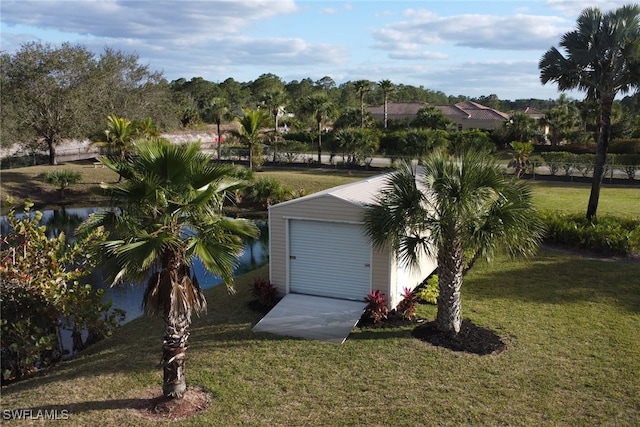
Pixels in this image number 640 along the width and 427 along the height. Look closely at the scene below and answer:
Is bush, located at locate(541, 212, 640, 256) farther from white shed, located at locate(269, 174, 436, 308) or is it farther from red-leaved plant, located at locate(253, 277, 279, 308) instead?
red-leaved plant, located at locate(253, 277, 279, 308)

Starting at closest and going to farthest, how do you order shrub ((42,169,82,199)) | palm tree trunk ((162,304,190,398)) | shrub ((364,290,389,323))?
1. palm tree trunk ((162,304,190,398))
2. shrub ((364,290,389,323))
3. shrub ((42,169,82,199))

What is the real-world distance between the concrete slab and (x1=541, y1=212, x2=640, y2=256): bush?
8939 mm

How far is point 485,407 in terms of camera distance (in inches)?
316

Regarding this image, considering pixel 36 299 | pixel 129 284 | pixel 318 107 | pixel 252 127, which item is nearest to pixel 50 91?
pixel 252 127

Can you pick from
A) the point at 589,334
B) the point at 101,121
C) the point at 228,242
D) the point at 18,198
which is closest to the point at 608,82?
the point at 589,334

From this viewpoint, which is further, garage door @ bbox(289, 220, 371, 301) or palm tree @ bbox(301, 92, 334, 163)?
palm tree @ bbox(301, 92, 334, 163)

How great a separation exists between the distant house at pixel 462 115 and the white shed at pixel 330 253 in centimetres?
4933

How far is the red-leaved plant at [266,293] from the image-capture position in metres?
12.6

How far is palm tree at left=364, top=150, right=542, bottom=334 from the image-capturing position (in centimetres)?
968

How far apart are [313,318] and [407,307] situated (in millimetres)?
2039

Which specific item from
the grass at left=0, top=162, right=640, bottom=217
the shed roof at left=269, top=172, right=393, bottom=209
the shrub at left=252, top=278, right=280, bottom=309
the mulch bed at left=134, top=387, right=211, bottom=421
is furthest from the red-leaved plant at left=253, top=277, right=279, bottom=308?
the grass at left=0, top=162, right=640, bottom=217

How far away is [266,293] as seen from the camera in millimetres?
12648

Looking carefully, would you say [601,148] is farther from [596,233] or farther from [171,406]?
[171,406]

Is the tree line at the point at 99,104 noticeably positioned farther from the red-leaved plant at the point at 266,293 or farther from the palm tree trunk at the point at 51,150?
the red-leaved plant at the point at 266,293
